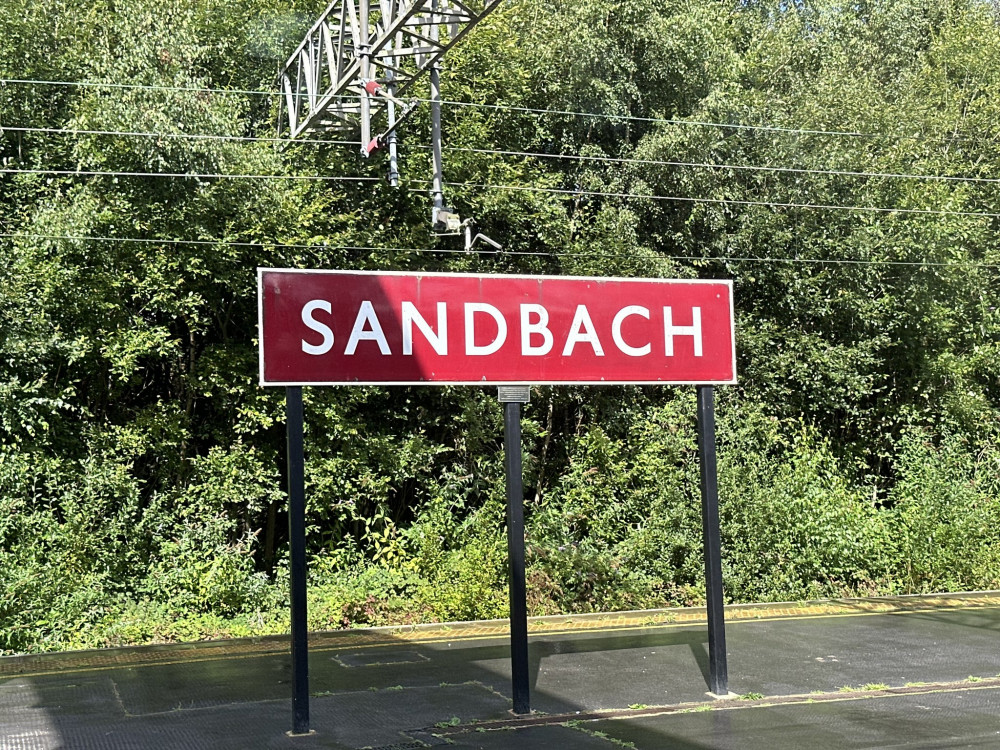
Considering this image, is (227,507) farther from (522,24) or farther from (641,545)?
(522,24)

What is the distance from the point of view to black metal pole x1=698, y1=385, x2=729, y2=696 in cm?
868

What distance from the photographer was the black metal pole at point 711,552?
868 centimetres

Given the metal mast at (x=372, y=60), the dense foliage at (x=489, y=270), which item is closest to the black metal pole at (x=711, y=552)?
the metal mast at (x=372, y=60)

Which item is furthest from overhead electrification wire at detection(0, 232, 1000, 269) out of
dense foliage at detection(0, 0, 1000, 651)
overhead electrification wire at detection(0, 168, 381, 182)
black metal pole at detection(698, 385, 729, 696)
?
black metal pole at detection(698, 385, 729, 696)

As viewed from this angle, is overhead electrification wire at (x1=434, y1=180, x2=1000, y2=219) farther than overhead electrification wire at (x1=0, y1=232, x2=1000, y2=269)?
Yes

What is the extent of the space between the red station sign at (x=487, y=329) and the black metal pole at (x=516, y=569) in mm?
434

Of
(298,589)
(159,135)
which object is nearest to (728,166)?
(159,135)

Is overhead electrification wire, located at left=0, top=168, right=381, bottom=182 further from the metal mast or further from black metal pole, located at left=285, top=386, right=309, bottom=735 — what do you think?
black metal pole, located at left=285, top=386, right=309, bottom=735

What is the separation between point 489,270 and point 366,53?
7.49 m

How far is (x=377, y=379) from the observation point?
25.9 feet

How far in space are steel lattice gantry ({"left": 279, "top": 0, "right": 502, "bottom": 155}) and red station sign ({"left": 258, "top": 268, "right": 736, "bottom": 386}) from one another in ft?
10.4

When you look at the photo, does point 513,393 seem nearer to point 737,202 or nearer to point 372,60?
point 372,60

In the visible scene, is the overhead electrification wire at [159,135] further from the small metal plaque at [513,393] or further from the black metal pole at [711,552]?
the black metal pole at [711,552]

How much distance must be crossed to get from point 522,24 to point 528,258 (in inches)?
166
